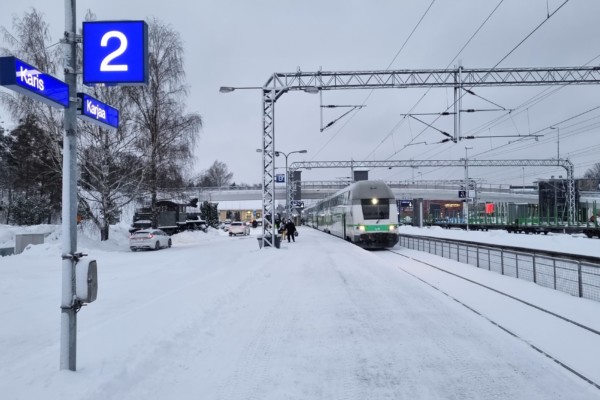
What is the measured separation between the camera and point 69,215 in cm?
453

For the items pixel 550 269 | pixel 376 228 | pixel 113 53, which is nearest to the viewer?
pixel 113 53

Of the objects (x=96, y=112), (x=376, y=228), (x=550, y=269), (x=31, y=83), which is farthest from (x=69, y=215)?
(x=376, y=228)

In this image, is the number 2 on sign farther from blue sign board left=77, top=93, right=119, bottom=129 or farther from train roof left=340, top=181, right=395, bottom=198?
train roof left=340, top=181, right=395, bottom=198

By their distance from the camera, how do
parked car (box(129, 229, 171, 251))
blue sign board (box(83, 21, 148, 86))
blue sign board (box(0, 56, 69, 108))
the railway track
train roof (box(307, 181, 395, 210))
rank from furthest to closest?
parked car (box(129, 229, 171, 251))
train roof (box(307, 181, 395, 210))
the railway track
blue sign board (box(83, 21, 148, 86))
blue sign board (box(0, 56, 69, 108))

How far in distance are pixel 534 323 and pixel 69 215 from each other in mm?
7368

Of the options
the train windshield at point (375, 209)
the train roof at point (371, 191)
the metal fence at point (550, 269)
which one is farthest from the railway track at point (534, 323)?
the train roof at point (371, 191)

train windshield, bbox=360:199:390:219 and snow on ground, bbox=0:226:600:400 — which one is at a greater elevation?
train windshield, bbox=360:199:390:219

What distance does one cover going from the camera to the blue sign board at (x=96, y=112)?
4.69 metres

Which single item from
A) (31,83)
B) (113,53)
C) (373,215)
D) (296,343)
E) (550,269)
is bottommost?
(296,343)

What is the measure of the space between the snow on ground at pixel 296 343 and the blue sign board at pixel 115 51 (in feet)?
10.7

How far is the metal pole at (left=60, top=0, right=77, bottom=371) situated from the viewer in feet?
14.7

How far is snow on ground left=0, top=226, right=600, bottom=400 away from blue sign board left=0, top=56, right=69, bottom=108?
9.26ft

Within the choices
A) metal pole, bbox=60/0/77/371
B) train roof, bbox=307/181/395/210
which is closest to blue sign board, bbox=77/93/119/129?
metal pole, bbox=60/0/77/371

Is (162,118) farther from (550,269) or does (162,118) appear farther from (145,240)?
(550,269)
